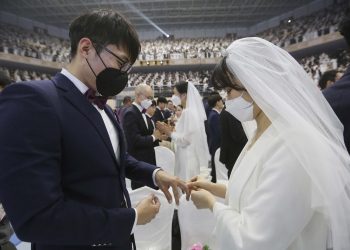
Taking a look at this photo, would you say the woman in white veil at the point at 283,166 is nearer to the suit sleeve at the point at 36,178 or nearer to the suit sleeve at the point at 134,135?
the suit sleeve at the point at 36,178

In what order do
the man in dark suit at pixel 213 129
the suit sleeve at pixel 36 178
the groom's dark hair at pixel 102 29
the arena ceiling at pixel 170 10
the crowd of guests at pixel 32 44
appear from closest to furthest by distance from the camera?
the suit sleeve at pixel 36 178 → the groom's dark hair at pixel 102 29 → the man in dark suit at pixel 213 129 → the crowd of guests at pixel 32 44 → the arena ceiling at pixel 170 10

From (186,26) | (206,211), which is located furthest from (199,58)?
(206,211)

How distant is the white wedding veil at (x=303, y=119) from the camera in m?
1.16

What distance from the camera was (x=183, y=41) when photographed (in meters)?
26.4

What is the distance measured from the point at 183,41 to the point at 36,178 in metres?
26.3

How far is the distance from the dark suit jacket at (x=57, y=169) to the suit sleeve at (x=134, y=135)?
8.81 ft

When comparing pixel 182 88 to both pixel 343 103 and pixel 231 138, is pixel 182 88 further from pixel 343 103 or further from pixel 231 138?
pixel 343 103

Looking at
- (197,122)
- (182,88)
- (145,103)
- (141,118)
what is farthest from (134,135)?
(182,88)

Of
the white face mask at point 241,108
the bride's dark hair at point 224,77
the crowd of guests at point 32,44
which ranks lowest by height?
the crowd of guests at point 32,44

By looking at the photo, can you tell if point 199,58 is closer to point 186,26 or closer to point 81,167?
point 186,26

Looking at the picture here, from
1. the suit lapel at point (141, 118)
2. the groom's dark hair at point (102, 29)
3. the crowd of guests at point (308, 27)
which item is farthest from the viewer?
the crowd of guests at point (308, 27)

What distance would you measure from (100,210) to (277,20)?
1044 inches

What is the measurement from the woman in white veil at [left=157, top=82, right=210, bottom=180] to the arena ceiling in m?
17.1

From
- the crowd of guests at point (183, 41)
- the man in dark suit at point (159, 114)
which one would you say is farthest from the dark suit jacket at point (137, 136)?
the crowd of guests at point (183, 41)
